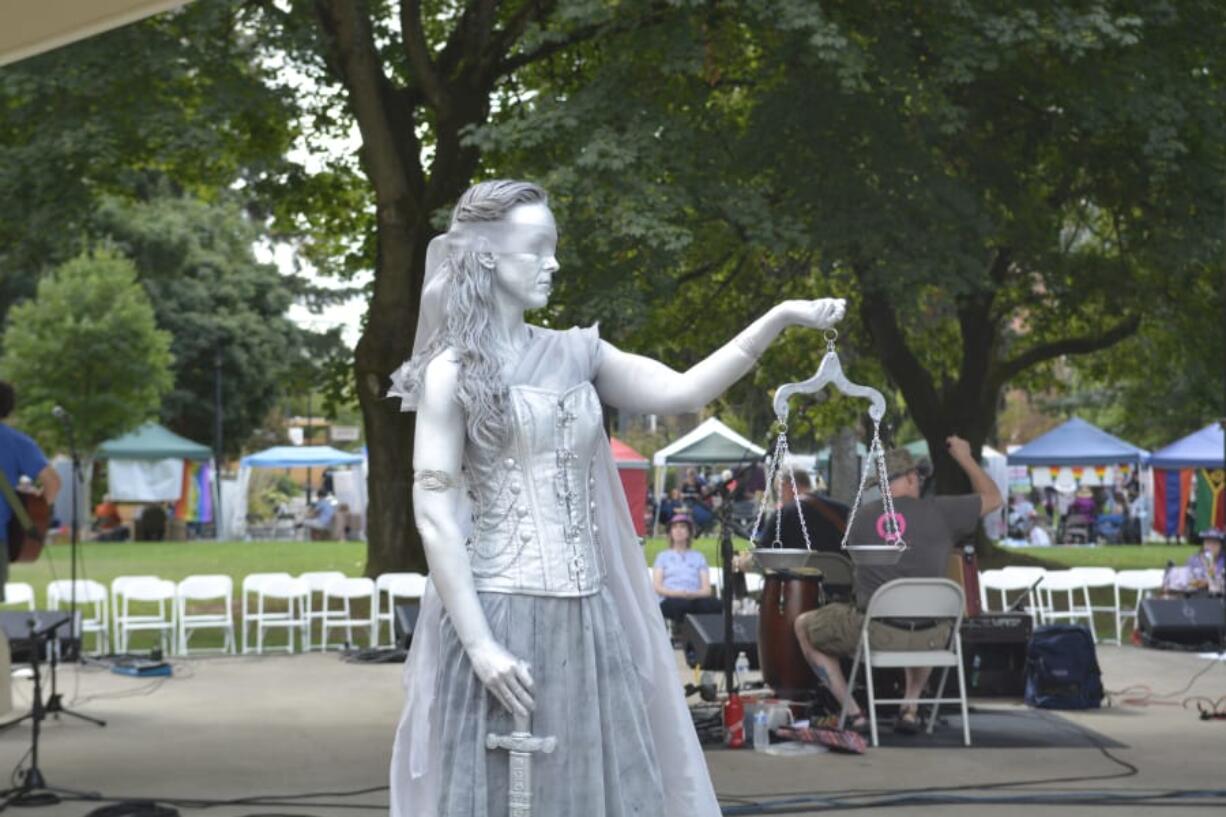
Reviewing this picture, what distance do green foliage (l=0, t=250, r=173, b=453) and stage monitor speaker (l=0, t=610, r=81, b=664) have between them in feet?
97.7

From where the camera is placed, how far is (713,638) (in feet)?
37.6

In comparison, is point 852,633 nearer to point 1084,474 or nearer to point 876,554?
point 876,554

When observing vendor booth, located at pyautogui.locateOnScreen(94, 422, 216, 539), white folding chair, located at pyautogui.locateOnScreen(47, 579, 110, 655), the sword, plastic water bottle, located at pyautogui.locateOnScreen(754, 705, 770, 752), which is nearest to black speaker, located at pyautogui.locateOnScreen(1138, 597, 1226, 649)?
plastic water bottle, located at pyautogui.locateOnScreen(754, 705, 770, 752)

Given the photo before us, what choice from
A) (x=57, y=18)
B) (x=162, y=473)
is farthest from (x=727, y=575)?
(x=162, y=473)

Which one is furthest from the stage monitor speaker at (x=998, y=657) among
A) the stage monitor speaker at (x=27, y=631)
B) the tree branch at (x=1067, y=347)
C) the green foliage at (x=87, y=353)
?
the green foliage at (x=87, y=353)

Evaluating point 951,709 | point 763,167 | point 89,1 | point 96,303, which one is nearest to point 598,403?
point 89,1

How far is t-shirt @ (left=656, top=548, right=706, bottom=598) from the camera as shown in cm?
1405

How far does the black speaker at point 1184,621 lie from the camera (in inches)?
600

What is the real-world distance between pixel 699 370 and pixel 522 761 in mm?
837

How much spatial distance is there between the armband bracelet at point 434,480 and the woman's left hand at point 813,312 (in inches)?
28.7

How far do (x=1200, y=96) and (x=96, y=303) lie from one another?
105 ft

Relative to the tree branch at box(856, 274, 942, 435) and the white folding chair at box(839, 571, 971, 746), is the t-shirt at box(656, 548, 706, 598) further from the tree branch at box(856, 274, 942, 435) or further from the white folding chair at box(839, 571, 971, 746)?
the tree branch at box(856, 274, 942, 435)

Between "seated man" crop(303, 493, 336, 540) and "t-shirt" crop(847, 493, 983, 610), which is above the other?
"seated man" crop(303, 493, 336, 540)

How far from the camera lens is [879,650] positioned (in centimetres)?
1003
